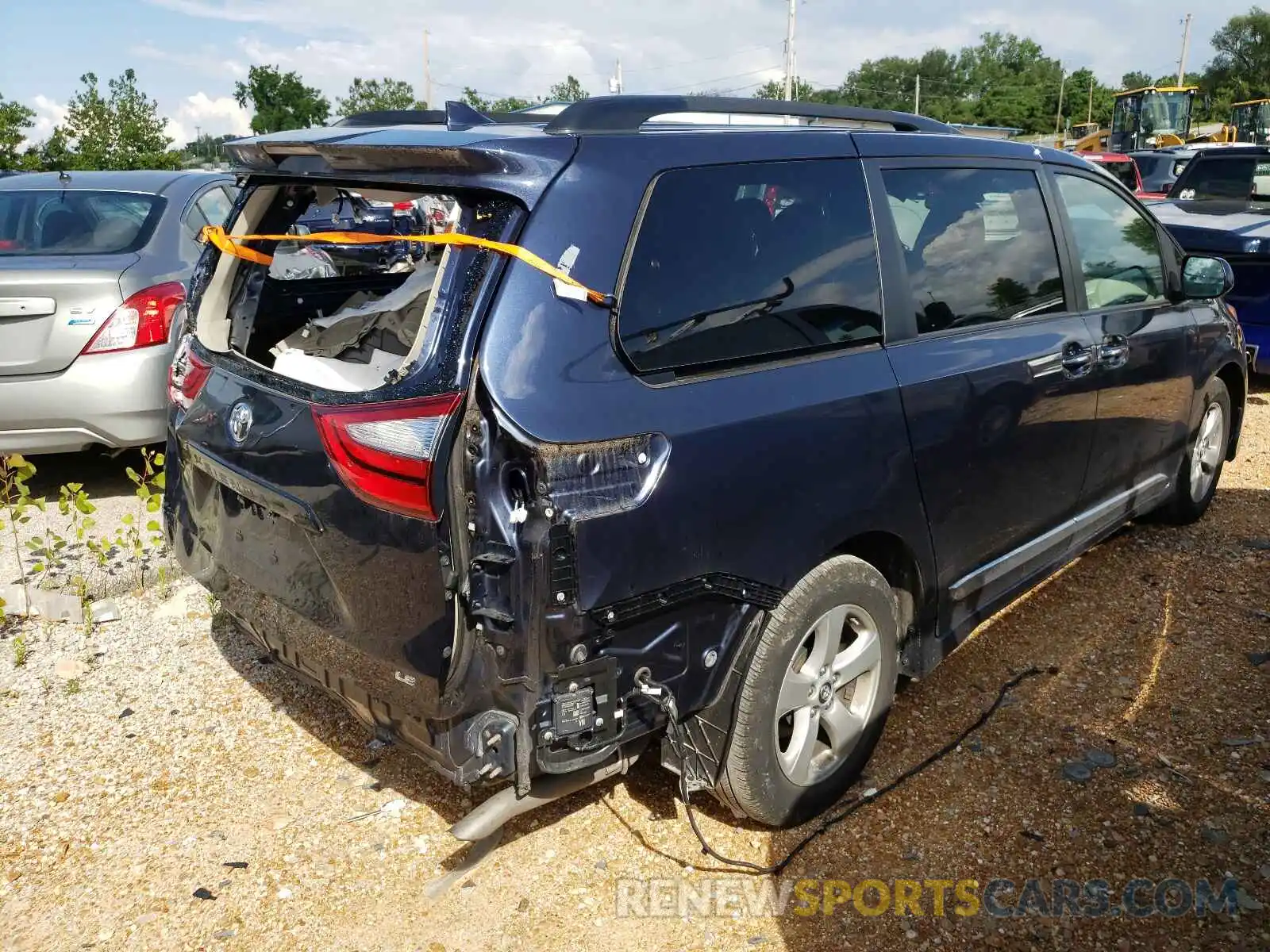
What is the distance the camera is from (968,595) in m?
3.48

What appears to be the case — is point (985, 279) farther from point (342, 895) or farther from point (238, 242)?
point (342, 895)

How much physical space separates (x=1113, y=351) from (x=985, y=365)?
1.01 meters

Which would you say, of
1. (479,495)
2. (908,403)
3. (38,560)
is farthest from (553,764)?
(38,560)

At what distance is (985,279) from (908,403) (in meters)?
0.75

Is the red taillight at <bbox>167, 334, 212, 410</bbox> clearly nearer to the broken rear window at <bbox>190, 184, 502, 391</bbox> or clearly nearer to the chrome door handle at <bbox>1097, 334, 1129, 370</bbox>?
the broken rear window at <bbox>190, 184, 502, 391</bbox>

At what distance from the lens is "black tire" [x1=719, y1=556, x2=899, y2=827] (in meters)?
2.69

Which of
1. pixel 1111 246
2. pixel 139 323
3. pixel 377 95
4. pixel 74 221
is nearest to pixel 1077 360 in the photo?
pixel 1111 246

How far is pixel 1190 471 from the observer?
200 inches

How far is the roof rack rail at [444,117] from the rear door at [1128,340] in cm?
210

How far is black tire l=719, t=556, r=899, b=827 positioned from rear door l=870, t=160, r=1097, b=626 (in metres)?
0.34

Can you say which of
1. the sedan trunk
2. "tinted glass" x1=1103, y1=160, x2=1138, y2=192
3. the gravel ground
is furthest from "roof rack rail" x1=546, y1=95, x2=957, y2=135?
"tinted glass" x1=1103, y1=160, x2=1138, y2=192

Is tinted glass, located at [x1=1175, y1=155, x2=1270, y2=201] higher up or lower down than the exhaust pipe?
higher up

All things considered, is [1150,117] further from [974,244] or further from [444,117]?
[444,117]

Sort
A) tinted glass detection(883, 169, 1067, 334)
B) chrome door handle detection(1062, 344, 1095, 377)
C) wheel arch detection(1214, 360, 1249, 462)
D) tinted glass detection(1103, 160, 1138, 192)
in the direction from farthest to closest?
tinted glass detection(1103, 160, 1138, 192), wheel arch detection(1214, 360, 1249, 462), chrome door handle detection(1062, 344, 1095, 377), tinted glass detection(883, 169, 1067, 334)
